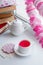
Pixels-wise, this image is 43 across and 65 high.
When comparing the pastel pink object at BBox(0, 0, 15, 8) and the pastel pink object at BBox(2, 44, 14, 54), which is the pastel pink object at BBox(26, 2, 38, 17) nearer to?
the pastel pink object at BBox(0, 0, 15, 8)

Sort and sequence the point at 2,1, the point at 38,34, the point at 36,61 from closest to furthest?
the point at 36,61, the point at 38,34, the point at 2,1

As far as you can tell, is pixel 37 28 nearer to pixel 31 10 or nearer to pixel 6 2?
pixel 31 10

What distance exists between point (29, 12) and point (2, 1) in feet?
0.60

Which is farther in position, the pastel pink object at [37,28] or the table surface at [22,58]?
the pastel pink object at [37,28]

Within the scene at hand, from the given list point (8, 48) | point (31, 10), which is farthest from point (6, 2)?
point (8, 48)

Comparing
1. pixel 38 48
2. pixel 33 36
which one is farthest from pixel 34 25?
pixel 38 48

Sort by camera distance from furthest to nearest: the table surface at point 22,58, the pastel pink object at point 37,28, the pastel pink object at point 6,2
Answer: the pastel pink object at point 6,2 < the pastel pink object at point 37,28 < the table surface at point 22,58

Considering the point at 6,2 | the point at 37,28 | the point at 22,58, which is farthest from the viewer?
the point at 6,2

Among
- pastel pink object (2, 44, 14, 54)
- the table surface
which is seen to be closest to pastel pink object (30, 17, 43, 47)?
the table surface

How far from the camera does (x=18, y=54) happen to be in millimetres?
797

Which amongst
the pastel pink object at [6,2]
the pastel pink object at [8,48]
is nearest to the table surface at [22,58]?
the pastel pink object at [8,48]

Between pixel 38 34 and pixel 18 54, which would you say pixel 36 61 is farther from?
pixel 38 34

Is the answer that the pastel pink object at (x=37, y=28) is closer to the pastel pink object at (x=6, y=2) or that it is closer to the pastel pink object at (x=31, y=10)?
the pastel pink object at (x=31, y=10)

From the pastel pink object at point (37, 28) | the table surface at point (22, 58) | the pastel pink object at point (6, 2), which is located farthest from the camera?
the pastel pink object at point (6, 2)
